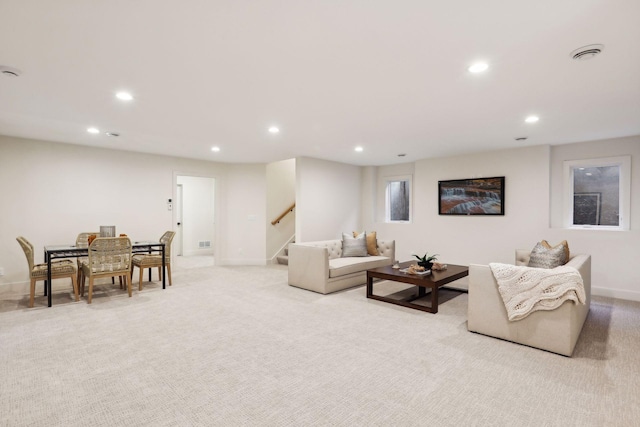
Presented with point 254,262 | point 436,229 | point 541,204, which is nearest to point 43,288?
point 254,262

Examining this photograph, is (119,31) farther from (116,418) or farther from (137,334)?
(137,334)

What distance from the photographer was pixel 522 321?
9.57ft

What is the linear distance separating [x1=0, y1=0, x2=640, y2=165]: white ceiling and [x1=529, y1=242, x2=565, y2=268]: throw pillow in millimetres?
1630

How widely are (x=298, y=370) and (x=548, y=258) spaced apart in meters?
3.17

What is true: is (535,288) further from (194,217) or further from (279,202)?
(194,217)

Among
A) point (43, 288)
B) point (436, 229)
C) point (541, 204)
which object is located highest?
point (541, 204)

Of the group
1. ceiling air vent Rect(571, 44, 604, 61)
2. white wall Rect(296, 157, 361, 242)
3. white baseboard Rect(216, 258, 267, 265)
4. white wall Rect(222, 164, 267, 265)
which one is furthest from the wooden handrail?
ceiling air vent Rect(571, 44, 604, 61)

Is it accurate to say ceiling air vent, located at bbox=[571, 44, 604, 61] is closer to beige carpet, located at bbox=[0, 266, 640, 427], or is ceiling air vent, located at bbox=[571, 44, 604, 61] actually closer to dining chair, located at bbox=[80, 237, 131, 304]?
beige carpet, located at bbox=[0, 266, 640, 427]

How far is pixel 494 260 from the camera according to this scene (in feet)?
19.4

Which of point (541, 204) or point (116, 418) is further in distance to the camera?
point (541, 204)

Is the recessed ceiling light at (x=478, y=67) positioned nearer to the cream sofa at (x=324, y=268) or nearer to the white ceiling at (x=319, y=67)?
the white ceiling at (x=319, y=67)

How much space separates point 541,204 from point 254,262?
232 inches

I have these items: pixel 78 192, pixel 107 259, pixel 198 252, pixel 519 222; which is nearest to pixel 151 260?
pixel 107 259

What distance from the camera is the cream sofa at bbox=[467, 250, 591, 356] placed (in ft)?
8.89
